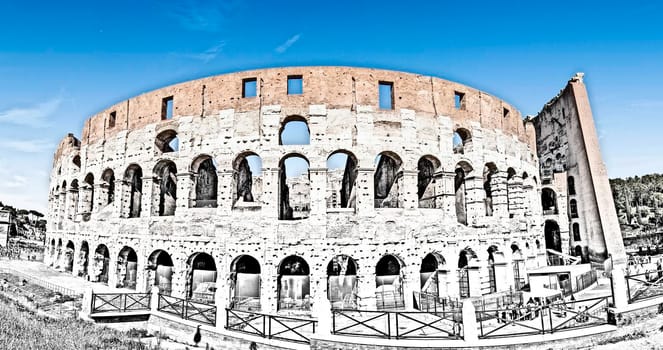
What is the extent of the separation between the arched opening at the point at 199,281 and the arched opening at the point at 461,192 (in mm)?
11375

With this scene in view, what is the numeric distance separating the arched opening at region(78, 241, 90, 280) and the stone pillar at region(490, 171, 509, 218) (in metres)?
21.0

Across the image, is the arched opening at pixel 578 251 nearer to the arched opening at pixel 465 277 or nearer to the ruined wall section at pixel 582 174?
the ruined wall section at pixel 582 174

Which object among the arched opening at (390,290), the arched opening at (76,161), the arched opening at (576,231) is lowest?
the arched opening at (390,290)

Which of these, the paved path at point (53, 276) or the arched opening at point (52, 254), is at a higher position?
the arched opening at point (52, 254)

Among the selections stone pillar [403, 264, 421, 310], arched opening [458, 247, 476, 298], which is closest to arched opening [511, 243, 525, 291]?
arched opening [458, 247, 476, 298]

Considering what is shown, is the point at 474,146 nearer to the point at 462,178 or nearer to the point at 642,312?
the point at 462,178

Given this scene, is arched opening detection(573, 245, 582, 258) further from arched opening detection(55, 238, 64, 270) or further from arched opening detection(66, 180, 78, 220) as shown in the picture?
arched opening detection(55, 238, 64, 270)

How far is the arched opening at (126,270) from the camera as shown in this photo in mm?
17812

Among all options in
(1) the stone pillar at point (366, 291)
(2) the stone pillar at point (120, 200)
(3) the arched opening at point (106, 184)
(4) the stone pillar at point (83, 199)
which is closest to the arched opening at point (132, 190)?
(2) the stone pillar at point (120, 200)

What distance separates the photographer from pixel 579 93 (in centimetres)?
2308

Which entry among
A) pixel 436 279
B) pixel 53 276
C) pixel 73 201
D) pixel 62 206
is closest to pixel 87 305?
pixel 53 276

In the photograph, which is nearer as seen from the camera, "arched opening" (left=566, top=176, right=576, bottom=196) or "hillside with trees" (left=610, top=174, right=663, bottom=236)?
"arched opening" (left=566, top=176, right=576, bottom=196)

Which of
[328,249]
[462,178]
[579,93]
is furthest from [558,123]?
[328,249]

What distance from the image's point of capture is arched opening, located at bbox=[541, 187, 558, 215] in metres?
24.8
